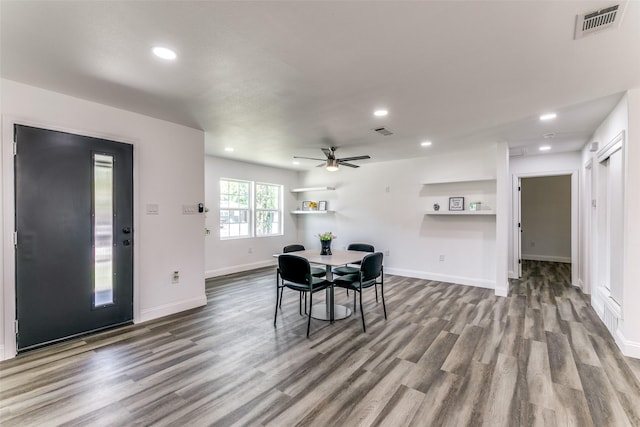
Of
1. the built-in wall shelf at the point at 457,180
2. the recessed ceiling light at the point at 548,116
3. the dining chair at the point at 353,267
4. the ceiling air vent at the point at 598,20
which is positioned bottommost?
the dining chair at the point at 353,267

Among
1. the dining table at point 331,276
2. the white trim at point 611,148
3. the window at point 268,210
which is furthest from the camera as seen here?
the window at point 268,210

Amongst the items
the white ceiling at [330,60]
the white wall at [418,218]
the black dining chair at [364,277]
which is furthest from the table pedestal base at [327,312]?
the white wall at [418,218]

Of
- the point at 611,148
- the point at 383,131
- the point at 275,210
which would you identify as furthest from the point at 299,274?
the point at 275,210

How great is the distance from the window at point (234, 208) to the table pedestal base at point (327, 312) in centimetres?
319

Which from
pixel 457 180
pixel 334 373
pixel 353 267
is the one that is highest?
pixel 457 180

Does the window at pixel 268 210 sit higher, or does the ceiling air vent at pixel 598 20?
the ceiling air vent at pixel 598 20

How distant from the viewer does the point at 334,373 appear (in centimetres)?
247

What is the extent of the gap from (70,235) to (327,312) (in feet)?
9.85

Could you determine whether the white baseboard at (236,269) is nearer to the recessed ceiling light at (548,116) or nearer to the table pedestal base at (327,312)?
the table pedestal base at (327,312)

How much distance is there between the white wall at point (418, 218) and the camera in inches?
212

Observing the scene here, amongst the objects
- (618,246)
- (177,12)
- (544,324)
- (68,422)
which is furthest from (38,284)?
(618,246)

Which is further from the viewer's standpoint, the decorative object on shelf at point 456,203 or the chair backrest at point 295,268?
the decorative object on shelf at point 456,203

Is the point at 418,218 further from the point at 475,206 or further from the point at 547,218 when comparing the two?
the point at 547,218

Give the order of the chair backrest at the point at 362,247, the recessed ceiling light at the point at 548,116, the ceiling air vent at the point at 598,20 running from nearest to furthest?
the ceiling air vent at the point at 598,20
the recessed ceiling light at the point at 548,116
the chair backrest at the point at 362,247
